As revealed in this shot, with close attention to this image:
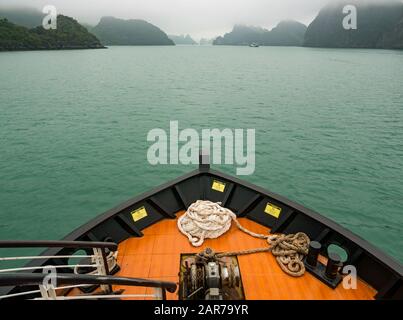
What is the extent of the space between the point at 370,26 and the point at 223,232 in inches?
7705

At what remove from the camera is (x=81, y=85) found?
4238cm

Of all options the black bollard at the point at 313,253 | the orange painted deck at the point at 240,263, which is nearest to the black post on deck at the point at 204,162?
the orange painted deck at the point at 240,263

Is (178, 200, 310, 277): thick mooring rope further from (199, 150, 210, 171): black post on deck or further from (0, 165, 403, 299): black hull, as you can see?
(199, 150, 210, 171): black post on deck

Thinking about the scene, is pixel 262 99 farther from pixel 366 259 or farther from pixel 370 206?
pixel 366 259

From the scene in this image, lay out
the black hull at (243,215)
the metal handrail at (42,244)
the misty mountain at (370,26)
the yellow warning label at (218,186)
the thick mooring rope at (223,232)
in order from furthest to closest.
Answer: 1. the misty mountain at (370,26)
2. the yellow warning label at (218,186)
3. the thick mooring rope at (223,232)
4. the black hull at (243,215)
5. the metal handrail at (42,244)

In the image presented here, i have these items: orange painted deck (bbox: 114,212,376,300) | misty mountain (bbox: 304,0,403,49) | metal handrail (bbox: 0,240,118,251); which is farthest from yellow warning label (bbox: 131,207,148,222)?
misty mountain (bbox: 304,0,403,49)

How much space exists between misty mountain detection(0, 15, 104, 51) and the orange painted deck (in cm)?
14822

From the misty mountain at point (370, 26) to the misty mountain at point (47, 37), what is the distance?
143 m

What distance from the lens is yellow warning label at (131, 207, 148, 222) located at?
→ 22.1ft

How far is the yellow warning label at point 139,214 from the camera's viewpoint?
6738 mm

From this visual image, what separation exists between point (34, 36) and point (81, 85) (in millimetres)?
121922

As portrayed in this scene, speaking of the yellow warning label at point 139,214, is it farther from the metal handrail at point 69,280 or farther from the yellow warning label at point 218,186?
the metal handrail at point 69,280

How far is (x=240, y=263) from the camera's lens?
579 centimetres

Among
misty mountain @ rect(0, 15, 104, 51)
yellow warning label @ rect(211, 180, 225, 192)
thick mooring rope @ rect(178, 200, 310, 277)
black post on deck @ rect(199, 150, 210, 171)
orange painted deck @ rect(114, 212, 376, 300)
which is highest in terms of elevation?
misty mountain @ rect(0, 15, 104, 51)
